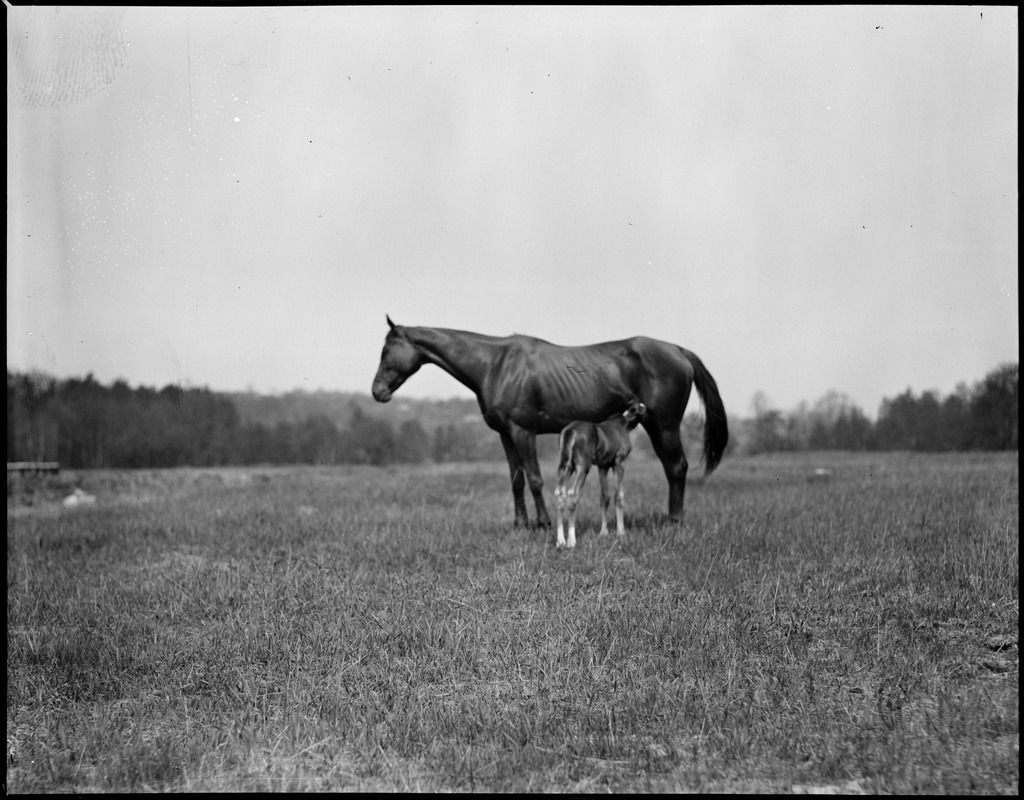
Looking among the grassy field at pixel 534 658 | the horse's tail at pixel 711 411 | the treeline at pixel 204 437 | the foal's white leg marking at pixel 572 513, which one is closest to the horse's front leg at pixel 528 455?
the grassy field at pixel 534 658

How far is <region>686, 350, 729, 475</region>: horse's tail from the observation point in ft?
33.7

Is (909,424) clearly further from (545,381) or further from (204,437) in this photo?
(204,437)

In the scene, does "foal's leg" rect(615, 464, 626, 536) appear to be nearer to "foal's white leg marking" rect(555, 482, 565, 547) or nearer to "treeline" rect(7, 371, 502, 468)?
"foal's white leg marking" rect(555, 482, 565, 547)

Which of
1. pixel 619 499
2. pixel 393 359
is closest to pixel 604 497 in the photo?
pixel 619 499

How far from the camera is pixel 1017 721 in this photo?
4.48 m

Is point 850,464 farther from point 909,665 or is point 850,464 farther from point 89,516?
point 89,516

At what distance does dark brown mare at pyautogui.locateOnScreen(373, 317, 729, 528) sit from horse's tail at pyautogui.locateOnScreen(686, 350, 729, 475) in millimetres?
123

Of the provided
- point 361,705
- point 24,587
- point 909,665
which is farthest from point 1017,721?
point 24,587

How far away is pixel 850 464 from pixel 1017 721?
16.1 m

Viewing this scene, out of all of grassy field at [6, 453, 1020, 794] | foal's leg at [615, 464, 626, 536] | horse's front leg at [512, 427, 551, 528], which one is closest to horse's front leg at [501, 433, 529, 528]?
horse's front leg at [512, 427, 551, 528]

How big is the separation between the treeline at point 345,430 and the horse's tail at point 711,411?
6.70 metres

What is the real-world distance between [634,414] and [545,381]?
1192 mm

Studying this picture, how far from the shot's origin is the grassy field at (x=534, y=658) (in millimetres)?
4254

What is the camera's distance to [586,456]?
916 centimetres
